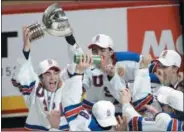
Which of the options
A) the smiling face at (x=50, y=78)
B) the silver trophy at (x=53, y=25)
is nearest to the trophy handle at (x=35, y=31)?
the silver trophy at (x=53, y=25)

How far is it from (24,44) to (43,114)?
258 millimetres

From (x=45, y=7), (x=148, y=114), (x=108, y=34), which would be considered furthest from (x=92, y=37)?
(x=148, y=114)

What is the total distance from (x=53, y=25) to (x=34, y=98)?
0.26m

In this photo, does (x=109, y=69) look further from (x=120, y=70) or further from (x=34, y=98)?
(x=34, y=98)

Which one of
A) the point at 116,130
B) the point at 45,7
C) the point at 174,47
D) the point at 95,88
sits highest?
the point at 45,7

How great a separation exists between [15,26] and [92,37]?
276mm

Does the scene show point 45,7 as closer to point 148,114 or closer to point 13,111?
point 13,111

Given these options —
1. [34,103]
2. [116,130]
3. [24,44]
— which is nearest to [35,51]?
[24,44]

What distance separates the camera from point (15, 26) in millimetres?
2115

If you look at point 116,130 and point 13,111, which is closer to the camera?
point 116,130

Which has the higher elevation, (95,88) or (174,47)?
(174,47)

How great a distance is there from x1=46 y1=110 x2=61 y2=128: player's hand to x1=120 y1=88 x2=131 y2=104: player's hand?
8.4 inches

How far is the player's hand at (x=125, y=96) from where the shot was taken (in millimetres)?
1974

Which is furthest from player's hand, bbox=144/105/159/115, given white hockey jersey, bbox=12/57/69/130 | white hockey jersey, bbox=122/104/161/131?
white hockey jersey, bbox=12/57/69/130
